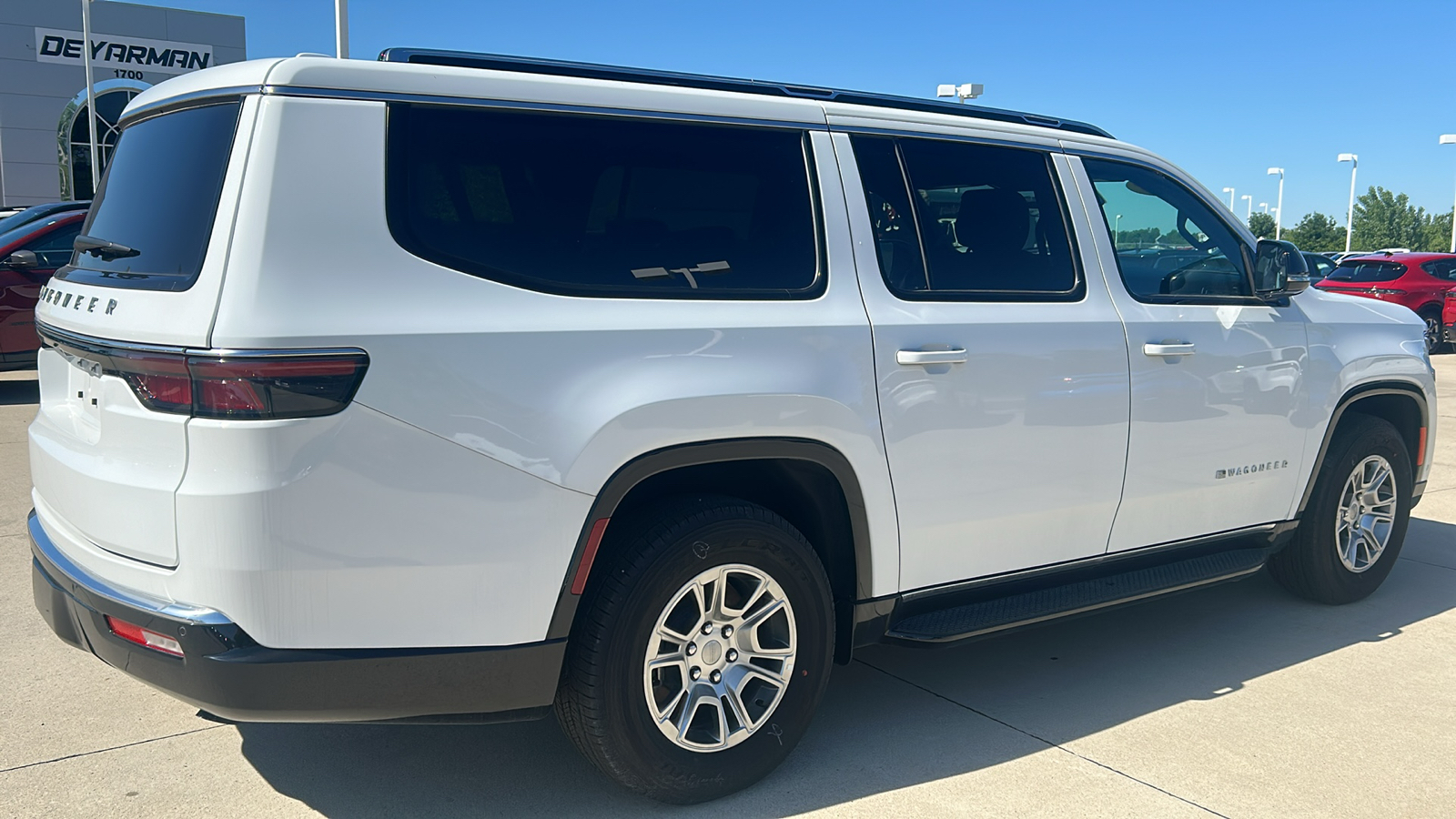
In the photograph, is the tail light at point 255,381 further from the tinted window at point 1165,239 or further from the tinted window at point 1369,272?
the tinted window at point 1369,272

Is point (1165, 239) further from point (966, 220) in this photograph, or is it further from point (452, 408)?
point (452, 408)

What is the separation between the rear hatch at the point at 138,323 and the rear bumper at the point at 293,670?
0.15 metres

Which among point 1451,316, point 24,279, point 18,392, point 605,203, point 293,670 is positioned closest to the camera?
point 293,670

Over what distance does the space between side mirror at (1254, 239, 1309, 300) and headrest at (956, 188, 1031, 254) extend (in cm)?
127

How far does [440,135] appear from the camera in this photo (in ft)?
9.28

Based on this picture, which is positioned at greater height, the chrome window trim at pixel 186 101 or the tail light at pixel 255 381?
the chrome window trim at pixel 186 101

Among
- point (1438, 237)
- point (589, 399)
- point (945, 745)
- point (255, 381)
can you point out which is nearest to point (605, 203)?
point (589, 399)

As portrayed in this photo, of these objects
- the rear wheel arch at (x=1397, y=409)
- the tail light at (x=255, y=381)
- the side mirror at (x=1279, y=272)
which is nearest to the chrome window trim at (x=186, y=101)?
the tail light at (x=255, y=381)

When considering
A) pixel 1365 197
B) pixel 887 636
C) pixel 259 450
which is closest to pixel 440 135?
pixel 259 450

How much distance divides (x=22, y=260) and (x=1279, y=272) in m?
9.53

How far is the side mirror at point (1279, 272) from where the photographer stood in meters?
4.62

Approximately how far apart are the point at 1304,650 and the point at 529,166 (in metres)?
3.76

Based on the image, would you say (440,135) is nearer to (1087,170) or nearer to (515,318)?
(515,318)

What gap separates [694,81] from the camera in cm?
343
